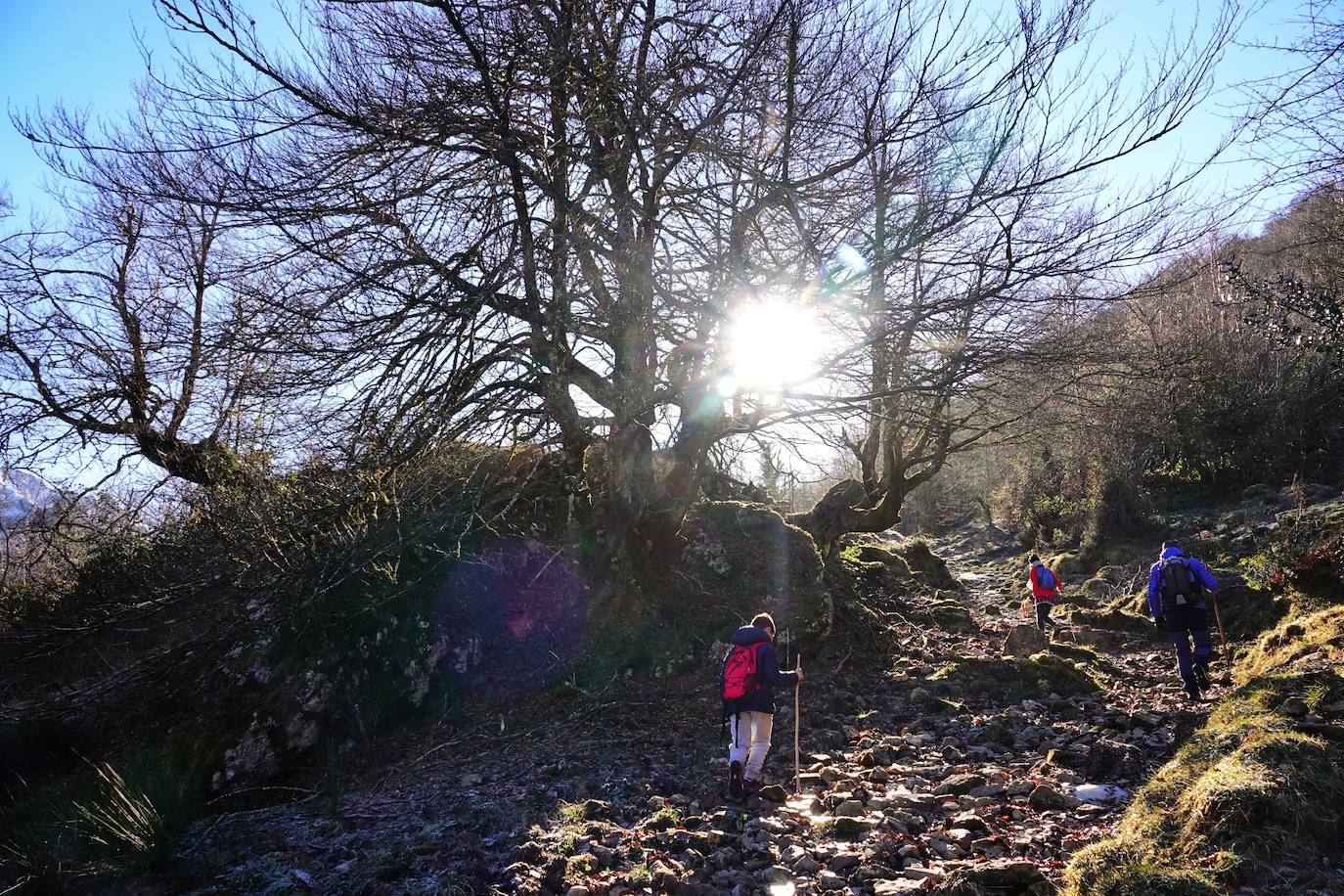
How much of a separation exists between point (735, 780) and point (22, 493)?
11.3 meters

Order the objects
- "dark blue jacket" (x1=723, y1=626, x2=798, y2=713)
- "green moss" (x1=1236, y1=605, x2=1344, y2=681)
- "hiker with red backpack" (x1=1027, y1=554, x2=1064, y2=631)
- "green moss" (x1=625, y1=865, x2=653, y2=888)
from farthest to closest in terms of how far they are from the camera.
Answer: "hiker with red backpack" (x1=1027, y1=554, x2=1064, y2=631), "green moss" (x1=1236, y1=605, x2=1344, y2=681), "dark blue jacket" (x1=723, y1=626, x2=798, y2=713), "green moss" (x1=625, y1=865, x2=653, y2=888)

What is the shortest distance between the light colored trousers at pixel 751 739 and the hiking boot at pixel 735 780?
12 cm

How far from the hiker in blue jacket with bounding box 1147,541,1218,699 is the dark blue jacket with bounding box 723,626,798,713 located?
4.70 metres

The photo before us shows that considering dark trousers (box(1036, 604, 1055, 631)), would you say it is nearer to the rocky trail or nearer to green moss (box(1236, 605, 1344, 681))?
the rocky trail

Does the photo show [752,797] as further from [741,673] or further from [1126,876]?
[1126,876]

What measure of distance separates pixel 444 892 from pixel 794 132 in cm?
629

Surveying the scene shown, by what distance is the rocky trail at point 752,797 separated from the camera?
416cm

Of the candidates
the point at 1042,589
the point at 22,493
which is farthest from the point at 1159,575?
the point at 22,493

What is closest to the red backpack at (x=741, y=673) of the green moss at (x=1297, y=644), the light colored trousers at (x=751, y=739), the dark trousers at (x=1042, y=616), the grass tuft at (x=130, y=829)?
the light colored trousers at (x=751, y=739)

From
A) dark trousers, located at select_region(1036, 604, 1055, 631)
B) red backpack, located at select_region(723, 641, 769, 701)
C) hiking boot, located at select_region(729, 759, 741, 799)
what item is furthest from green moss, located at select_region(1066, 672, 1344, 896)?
dark trousers, located at select_region(1036, 604, 1055, 631)

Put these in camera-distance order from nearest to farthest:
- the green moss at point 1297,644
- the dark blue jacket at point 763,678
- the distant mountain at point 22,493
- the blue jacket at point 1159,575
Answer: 1. the dark blue jacket at point 763,678
2. the green moss at point 1297,644
3. the blue jacket at point 1159,575
4. the distant mountain at point 22,493

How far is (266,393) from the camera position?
6391 millimetres

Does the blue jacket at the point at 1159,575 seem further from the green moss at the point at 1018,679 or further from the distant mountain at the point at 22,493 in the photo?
the distant mountain at the point at 22,493

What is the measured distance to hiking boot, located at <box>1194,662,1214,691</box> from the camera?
24.8ft
